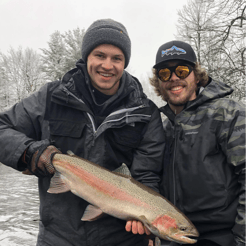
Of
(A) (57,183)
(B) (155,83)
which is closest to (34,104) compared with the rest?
(A) (57,183)

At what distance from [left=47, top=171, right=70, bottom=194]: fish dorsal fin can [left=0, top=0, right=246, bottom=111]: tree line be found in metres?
11.3

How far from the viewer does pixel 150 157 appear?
Answer: 2861 millimetres

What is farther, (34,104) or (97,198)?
(34,104)

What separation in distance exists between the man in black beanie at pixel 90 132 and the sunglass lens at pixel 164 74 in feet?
1.60

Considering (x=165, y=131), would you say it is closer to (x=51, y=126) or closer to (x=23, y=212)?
(x=51, y=126)

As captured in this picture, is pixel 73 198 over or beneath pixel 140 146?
beneath

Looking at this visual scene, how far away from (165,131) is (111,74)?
39.7 inches

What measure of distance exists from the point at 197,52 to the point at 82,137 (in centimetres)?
2053

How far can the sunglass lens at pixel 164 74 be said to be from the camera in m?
3.19

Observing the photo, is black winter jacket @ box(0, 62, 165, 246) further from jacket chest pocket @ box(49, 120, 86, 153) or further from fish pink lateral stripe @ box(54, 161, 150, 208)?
fish pink lateral stripe @ box(54, 161, 150, 208)

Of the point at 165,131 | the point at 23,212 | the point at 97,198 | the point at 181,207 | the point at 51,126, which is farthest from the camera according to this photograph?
the point at 23,212

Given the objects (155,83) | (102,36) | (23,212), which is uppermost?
(102,36)

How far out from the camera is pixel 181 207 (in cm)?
279

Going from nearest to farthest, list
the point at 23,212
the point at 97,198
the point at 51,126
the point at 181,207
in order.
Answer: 1. the point at 97,198
2. the point at 51,126
3. the point at 181,207
4. the point at 23,212
